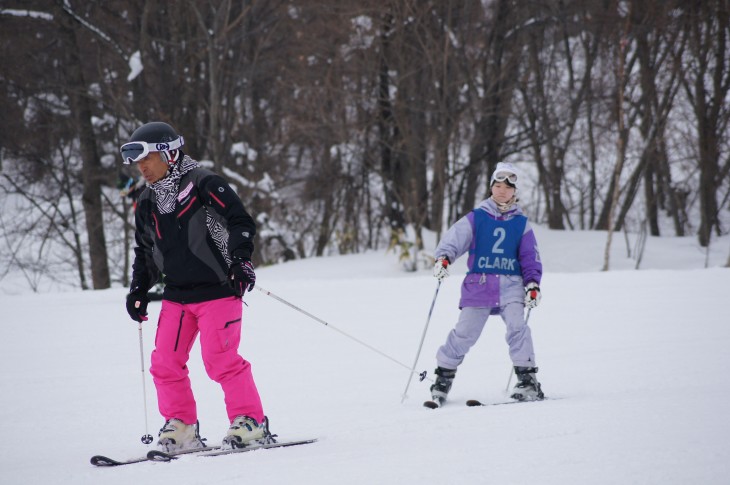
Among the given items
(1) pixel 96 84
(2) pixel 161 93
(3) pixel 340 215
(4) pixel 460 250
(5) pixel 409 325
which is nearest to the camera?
(4) pixel 460 250

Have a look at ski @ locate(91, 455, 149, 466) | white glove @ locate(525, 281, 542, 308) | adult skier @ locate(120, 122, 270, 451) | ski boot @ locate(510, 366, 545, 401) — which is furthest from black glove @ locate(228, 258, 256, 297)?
ski boot @ locate(510, 366, 545, 401)

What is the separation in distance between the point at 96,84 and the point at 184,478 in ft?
53.6

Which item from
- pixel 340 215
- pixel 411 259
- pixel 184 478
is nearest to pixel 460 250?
pixel 184 478

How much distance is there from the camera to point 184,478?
300 cm

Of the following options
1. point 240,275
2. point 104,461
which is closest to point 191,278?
point 240,275

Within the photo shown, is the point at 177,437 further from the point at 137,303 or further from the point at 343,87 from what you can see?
the point at 343,87

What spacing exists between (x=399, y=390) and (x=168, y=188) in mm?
2700

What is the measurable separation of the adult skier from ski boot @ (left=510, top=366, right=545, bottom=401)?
6.10 feet

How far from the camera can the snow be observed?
9.92 feet

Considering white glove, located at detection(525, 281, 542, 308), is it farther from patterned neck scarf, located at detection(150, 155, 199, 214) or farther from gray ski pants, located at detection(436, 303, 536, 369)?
patterned neck scarf, located at detection(150, 155, 199, 214)

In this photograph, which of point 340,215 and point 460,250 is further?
point 340,215

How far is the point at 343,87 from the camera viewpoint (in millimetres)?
15695

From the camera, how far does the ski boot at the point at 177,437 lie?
3635 millimetres

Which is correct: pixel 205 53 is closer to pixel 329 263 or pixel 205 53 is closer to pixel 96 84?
pixel 96 84
